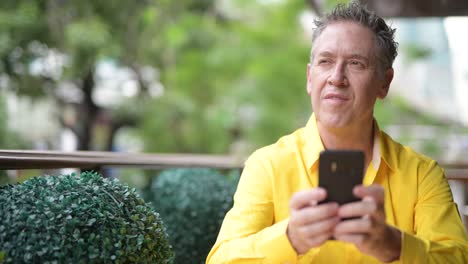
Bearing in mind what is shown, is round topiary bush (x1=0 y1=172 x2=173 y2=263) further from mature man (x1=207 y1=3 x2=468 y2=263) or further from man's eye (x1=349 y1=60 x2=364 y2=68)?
man's eye (x1=349 y1=60 x2=364 y2=68)

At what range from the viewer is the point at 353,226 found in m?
1.06

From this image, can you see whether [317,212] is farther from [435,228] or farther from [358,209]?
[435,228]

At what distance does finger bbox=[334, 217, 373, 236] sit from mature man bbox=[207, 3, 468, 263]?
140mm

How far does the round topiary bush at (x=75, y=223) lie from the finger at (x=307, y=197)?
485 millimetres

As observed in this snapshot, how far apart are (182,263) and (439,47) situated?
11.0 metres

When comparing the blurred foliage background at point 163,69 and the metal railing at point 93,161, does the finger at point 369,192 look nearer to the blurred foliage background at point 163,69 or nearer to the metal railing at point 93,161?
the metal railing at point 93,161

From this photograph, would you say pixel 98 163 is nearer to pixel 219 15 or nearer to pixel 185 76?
pixel 185 76

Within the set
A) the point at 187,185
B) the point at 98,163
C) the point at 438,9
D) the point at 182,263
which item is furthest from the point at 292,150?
the point at 438,9

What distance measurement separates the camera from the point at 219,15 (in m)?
11.5

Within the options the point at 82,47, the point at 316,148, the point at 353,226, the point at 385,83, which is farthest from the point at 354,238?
the point at 82,47

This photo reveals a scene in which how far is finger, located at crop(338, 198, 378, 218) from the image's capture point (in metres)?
1.05

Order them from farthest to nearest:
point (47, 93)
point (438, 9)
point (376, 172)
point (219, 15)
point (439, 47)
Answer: point (439, 47) < point (219, 15) < point (47, 93) < point (438, 9) < point (376, 172)

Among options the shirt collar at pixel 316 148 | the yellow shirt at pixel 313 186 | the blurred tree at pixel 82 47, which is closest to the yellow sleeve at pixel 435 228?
the yellow shirt at pixel 313 186

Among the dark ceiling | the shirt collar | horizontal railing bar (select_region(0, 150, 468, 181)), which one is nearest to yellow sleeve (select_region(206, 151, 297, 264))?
the shirt collar
